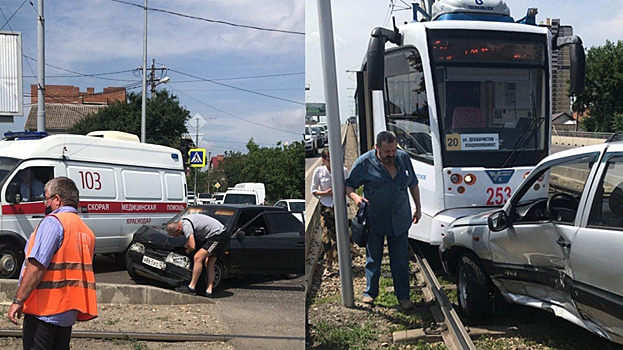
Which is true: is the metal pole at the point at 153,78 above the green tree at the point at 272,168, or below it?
above

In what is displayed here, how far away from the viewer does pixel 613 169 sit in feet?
10.2

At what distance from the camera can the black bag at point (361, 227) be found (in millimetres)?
4312

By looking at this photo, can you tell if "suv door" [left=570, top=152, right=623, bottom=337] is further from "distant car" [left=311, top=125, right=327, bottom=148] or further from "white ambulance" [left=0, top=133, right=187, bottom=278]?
"white ambulance" [left=0, top=133, right=187, bottom=278]

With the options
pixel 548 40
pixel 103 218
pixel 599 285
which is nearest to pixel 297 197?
pixel 103 218

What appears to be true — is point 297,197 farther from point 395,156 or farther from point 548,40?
point 548,40

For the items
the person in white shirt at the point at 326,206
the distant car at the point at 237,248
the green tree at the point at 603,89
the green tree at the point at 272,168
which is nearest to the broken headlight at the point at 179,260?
the distant car at the point at 237,248

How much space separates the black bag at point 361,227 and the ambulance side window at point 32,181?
1945mm

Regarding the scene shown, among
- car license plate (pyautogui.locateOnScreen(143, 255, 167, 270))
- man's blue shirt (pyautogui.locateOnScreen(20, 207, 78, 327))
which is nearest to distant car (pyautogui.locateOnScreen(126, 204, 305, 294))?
car license plate (pyautogui.locateOnScreen(143, 255, 167, 270))

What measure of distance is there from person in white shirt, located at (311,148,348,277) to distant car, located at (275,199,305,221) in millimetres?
1043

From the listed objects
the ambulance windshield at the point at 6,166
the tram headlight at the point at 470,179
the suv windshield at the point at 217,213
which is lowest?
the suv windshield at the point at 217,213

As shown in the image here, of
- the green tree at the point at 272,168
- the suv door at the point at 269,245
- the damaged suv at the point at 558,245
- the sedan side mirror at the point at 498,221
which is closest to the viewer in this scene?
the damaged suv at the point at 558,245

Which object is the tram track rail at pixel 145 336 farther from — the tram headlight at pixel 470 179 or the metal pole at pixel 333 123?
the tram headlight at pixel 470 179

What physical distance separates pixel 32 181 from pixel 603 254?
2932mm

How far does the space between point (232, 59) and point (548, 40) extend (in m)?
1.98
